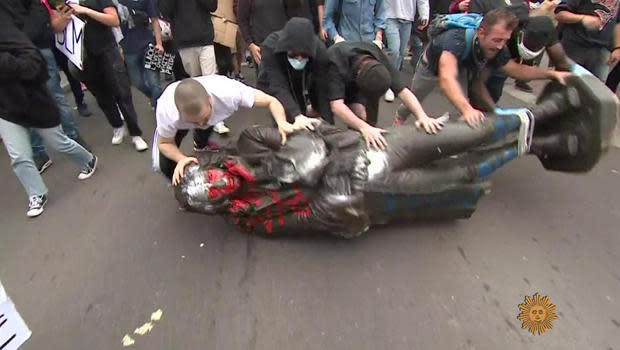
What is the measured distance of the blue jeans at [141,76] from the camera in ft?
12.1

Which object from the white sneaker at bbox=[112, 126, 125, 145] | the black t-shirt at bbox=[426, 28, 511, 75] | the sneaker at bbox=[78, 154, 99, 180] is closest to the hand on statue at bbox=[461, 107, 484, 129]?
the black t-shirt at bbox=[426, 28, 511, 75]

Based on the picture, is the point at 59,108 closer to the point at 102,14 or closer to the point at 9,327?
the point at 102,14

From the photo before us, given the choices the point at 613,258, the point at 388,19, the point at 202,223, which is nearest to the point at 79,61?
the point at 202,223

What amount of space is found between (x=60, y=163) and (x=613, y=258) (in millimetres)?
4348

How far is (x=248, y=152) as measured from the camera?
86.4 inches

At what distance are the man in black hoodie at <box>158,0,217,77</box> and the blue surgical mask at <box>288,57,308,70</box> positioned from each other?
4.66 feet

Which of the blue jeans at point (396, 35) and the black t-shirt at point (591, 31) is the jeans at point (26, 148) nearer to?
the blue jeans at point (396, 35)

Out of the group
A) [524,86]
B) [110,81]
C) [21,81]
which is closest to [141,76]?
[110,81]

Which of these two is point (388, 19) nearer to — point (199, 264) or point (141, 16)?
point (141, 16)

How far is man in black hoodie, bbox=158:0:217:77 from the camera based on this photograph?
334 cm

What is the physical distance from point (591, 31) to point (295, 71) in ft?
8.28

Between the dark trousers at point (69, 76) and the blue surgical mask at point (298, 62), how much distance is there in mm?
2469

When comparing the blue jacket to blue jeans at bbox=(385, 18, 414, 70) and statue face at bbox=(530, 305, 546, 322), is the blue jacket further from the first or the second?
statue face at bbox=(530, 305, 546, 322)

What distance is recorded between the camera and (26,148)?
263 centimetres
